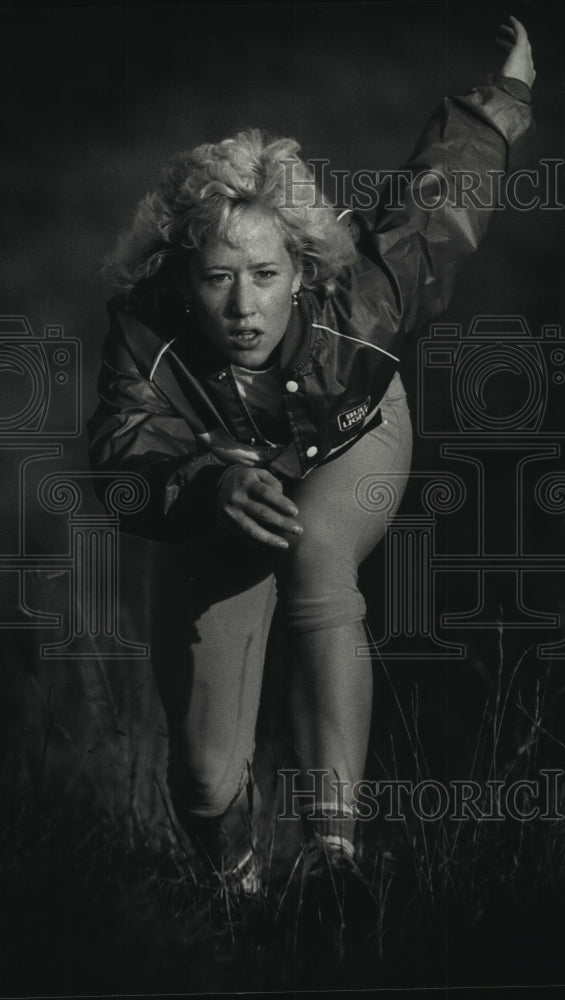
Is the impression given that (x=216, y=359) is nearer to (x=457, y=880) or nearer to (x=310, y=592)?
(x=310, y=592)

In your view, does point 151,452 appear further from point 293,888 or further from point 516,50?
point 516,50

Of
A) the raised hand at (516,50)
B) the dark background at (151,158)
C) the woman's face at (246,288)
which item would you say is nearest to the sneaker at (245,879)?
the dark background at (151,158)

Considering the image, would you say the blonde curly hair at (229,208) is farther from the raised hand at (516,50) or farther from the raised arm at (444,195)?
the raised hand at (516,50)

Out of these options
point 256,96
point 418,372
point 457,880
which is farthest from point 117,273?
point 457,880

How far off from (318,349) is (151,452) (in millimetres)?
561

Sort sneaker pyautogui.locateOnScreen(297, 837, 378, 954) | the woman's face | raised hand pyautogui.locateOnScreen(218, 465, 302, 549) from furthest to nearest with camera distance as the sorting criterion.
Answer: sneaker pyautogui.locateOnScreen(297, 837, 378, 954) < the woman's face < raised hand pyautogui.locateOnScreen(218, 465, 302, 549)

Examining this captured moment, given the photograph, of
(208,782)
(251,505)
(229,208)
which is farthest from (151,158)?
(208,782)

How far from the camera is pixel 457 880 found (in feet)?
12.9

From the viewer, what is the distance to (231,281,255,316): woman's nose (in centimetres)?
379

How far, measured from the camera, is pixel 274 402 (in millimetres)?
3822

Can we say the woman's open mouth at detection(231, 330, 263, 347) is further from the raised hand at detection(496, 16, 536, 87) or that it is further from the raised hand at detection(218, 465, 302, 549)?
the raised hand at detection(496, 16, 536, 87)

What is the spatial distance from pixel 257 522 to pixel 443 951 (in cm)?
144

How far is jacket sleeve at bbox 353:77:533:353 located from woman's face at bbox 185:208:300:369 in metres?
0.27

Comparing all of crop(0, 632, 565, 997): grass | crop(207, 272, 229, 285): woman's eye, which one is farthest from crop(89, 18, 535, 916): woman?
crop(0, 632, 565, 997): grass
